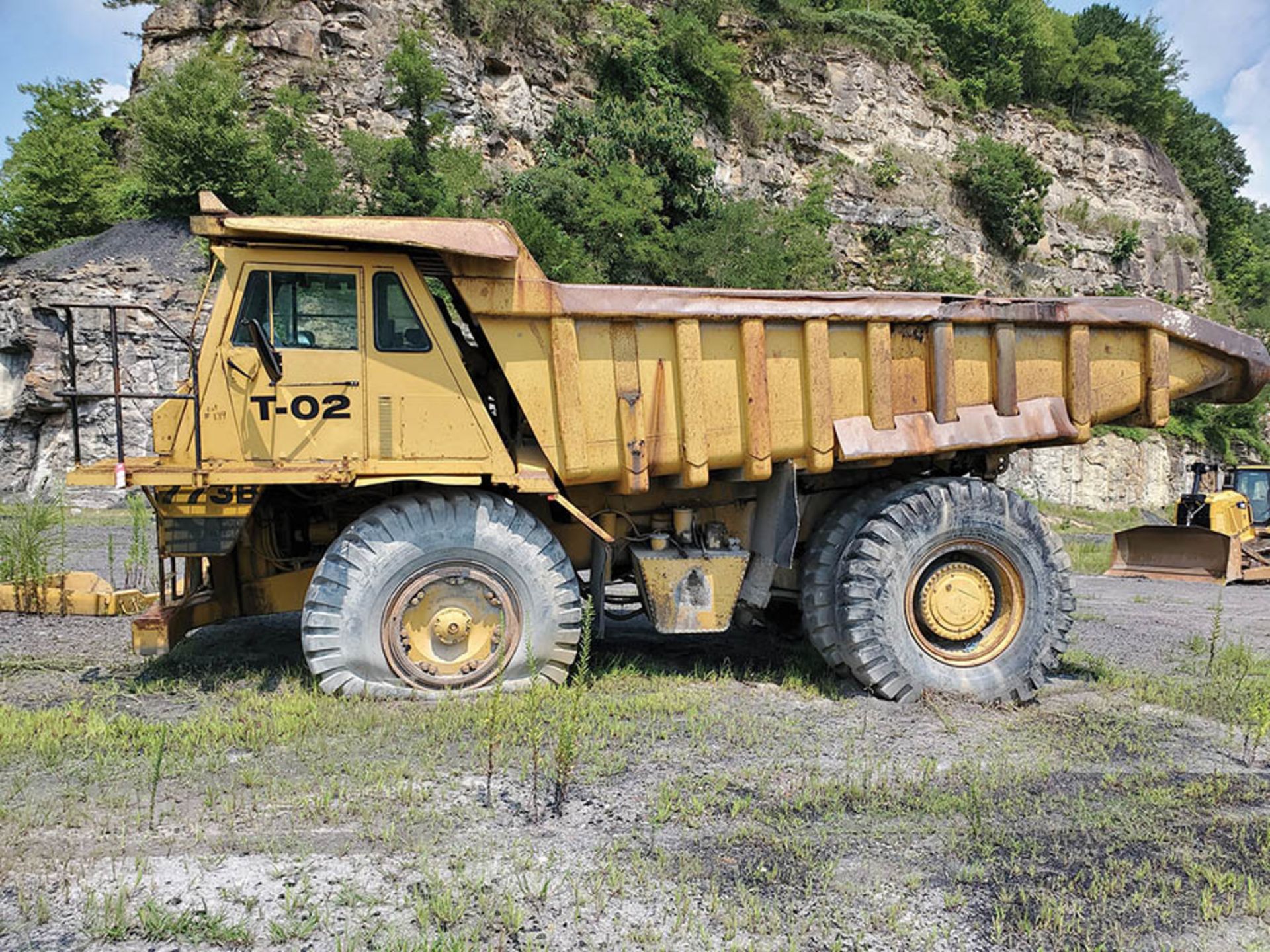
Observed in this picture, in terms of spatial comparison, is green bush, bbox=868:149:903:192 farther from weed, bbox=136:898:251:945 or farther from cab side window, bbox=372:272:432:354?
weed, bbox=136:898:251:945

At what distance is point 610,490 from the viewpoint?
6125 mm

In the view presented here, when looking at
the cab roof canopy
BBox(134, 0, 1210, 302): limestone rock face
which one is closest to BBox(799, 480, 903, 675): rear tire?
the cab roof canopy

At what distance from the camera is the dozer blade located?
13.8 meters

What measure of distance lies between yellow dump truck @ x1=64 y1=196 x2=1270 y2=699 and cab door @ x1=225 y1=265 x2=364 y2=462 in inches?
0.6

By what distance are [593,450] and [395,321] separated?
4.88 ft

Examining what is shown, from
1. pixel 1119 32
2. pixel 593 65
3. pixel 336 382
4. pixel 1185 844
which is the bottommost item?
pixel 1185 844

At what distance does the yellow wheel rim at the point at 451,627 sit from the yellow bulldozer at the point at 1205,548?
491 inches

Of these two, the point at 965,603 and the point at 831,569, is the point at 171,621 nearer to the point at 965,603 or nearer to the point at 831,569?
the point at 831,569

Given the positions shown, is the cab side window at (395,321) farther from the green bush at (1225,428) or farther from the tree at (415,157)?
the green bush at (1225,428)

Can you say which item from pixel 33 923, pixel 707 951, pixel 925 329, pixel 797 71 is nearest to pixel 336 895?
pixel 33 923

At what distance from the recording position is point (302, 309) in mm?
5266

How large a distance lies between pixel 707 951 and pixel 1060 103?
47.1 m

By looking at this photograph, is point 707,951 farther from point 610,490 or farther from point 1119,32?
point 1119,32

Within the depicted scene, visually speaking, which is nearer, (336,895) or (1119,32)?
(336,895)
